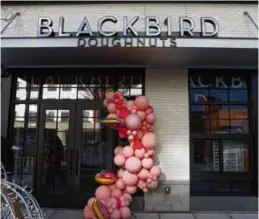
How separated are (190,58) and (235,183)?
3188 mm

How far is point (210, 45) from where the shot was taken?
6.75 meters

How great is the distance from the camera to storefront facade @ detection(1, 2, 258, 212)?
26.0ft

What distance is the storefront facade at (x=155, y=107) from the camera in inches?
313

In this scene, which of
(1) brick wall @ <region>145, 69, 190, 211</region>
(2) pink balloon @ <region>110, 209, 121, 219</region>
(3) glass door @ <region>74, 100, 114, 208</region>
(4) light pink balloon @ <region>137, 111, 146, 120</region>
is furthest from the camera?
(3) glass door @ <region>74, 100, 114, 208</region>

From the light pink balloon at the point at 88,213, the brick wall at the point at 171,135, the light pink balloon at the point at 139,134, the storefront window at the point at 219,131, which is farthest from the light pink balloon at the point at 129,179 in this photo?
the storefront window at the point at 219,131

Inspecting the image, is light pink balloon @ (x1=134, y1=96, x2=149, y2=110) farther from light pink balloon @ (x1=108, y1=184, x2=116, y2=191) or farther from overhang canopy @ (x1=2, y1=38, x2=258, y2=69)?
light pink balloon @ (x1=108, y1=184, x2=116, y2=191)

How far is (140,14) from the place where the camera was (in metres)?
8.03

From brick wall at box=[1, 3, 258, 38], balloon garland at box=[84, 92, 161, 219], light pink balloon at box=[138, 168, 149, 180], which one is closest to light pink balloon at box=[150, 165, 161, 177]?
balloon garland at box=[84, 92, 161, 219]

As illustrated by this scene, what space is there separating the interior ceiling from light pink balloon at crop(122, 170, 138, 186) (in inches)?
97.6

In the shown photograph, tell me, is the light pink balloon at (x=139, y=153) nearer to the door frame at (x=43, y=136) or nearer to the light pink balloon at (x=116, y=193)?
the light pink balloon at (x=116, y=193)

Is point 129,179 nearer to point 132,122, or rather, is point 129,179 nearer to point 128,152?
point 128,152

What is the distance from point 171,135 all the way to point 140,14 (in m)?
2.87

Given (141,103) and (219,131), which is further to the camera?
(219,131)

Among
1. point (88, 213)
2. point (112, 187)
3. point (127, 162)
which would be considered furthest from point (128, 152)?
point (88, 213)
